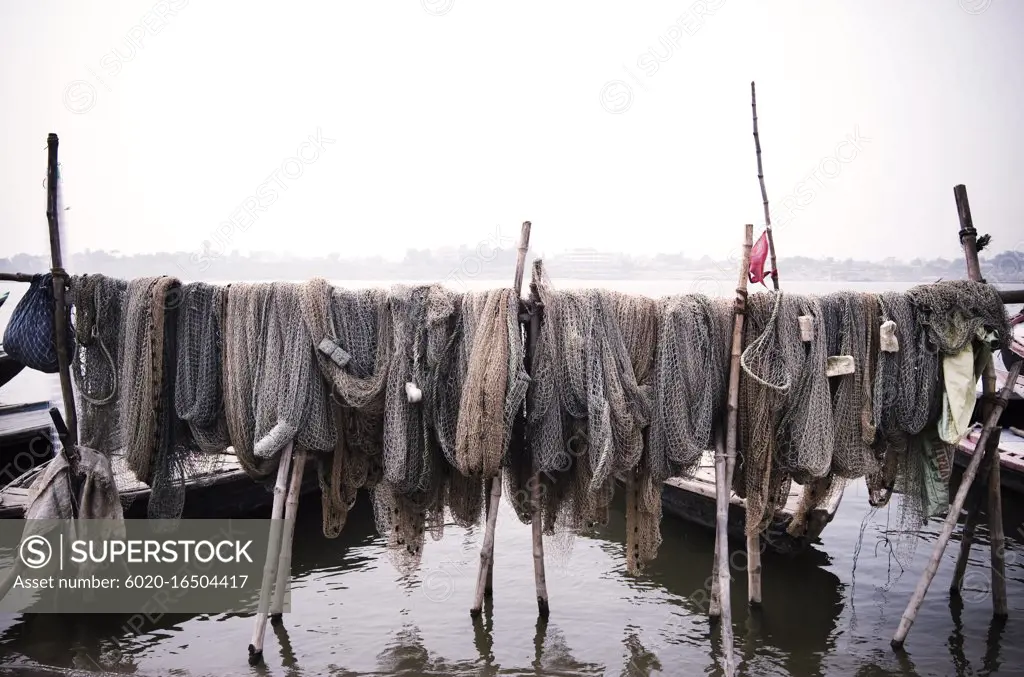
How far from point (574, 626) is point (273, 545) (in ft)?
8.98

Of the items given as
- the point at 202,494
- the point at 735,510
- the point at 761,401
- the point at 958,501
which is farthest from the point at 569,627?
the point at 202,494

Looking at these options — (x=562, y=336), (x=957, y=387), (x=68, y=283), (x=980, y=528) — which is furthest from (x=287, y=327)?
(x=980, y=528)

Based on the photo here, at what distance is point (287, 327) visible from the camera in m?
5.84

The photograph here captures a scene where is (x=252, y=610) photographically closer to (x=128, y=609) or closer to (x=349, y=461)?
(x=128, y=609)

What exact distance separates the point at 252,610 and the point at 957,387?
623 centimetres

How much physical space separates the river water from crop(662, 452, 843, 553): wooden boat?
346mm

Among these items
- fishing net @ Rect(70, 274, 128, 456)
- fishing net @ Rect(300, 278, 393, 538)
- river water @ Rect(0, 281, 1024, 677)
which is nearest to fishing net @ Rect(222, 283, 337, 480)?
fishing net @ Rect(300, 278, 393, 538)

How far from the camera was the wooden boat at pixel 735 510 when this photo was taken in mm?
7384

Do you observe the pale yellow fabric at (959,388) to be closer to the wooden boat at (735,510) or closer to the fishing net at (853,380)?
the fishing net at (853,380)

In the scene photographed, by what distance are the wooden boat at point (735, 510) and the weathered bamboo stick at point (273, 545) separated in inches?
142

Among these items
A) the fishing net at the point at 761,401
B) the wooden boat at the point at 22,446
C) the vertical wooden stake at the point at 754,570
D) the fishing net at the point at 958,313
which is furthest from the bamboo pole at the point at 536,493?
the wooden boat at the point at 22,446

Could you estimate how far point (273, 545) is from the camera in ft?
18.8

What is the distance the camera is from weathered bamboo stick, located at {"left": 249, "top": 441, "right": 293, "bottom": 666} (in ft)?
18.6

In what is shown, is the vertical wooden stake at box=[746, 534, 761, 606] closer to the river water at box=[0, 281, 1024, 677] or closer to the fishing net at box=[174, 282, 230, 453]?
the river water at box=[0, 281, 1024, 677]
